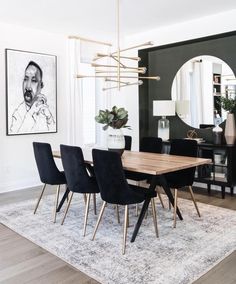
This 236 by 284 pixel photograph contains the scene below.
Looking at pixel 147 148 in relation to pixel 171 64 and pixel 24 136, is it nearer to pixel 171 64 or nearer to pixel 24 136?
pixel 171 64

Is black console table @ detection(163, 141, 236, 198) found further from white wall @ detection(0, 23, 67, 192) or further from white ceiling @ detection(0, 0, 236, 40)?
white wall @ detection(0, 23, 67, 192)

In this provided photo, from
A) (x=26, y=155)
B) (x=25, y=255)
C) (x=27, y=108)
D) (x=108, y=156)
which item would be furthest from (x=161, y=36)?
(x=25, y=255)

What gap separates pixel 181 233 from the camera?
3119 mm

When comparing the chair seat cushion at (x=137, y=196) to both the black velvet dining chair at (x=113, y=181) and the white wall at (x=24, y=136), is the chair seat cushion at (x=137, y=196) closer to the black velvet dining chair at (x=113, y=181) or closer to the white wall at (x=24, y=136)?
the black velvet dining chair at (x=113, y=181)

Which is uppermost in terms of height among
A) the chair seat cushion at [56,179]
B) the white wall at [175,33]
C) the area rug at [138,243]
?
the white wall at [175,33]

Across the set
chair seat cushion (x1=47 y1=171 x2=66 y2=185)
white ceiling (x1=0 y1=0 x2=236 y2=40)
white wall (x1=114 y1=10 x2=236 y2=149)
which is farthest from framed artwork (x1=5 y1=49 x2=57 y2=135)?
chair seat cushion (x1=47 y1=171 x2=66 y2=185)

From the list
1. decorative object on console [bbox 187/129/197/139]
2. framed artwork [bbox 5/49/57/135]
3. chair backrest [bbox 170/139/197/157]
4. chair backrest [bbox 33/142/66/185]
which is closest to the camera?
chair backrest [bbox 33/142/66/185]

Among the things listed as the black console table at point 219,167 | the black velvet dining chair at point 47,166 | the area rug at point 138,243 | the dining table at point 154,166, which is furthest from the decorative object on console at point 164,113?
the black velvet dining chair at point 47,166

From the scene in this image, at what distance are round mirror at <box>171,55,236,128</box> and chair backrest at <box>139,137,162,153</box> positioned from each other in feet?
3.93

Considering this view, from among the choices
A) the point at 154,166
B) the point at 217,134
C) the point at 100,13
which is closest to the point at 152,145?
the point at 217,134

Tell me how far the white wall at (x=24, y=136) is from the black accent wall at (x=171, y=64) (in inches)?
58.9

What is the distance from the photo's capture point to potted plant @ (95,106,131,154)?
351cm

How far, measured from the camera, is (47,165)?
11.4 feet

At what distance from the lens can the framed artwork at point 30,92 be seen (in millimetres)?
4887
